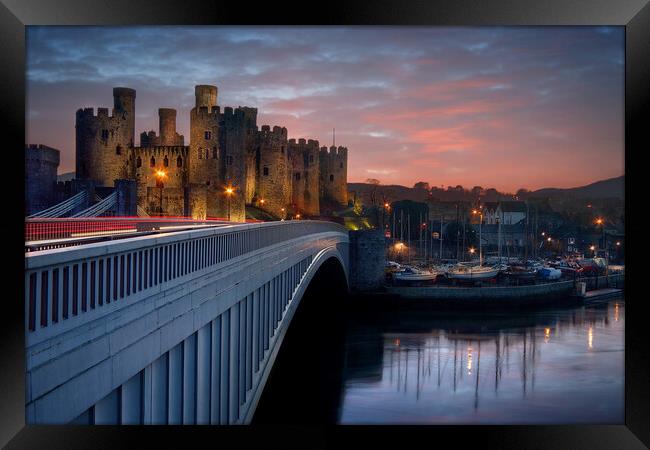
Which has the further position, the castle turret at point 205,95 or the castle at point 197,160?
the castle turret at point 205,95

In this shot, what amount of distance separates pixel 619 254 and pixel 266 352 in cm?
4516

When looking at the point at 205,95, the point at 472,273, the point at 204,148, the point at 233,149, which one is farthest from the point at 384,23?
the point at 205,95

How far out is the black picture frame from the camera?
623 cm

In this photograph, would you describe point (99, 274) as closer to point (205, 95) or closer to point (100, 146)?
point (100, 146)

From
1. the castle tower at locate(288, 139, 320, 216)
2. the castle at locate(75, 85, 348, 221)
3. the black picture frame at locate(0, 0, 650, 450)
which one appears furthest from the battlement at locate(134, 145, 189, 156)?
the black picture frame at locate(0, 0, 650, 450)

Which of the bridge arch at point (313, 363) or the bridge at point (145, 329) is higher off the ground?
the bridge at point (145, 329)

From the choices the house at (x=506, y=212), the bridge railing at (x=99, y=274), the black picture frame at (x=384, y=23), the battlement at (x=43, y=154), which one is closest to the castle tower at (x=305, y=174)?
the house at (x=506, y=212)

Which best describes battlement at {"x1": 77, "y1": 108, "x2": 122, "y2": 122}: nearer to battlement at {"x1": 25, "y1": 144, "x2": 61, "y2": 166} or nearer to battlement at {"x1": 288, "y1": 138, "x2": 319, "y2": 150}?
battlement at {"x1": 25, "y1": 144, "x2": 61, "y2": 166}

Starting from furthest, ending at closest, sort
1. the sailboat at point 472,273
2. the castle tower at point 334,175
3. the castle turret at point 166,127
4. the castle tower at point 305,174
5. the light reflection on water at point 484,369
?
the castle tower at point 334,175 → the castle tower at point 305,174 → the castle turret at point 166,127 → the sailboat at point 472,273 → the light reflection on water at point 484,369

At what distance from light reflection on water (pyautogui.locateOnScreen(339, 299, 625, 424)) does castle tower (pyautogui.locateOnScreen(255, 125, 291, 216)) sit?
19.8m

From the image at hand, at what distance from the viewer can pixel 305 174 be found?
56.6 metres

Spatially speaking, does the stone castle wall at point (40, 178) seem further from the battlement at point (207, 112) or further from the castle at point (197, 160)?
the battlement at point (207, 112)

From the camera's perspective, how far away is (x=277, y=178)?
49469mm

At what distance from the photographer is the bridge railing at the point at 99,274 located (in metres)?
3.56
